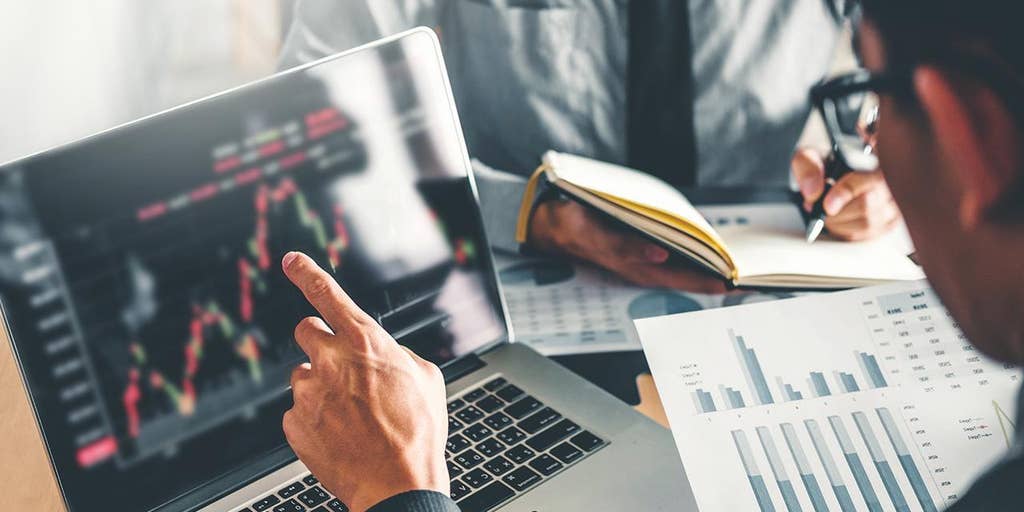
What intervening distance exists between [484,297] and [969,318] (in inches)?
17.3

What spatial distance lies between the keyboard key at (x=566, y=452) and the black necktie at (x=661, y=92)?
64 centimetres

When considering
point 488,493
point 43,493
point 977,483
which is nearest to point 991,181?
point 977,483

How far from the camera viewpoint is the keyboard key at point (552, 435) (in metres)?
0.74

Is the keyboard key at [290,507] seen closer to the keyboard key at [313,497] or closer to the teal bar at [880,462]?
the keyboard key at [313,497]

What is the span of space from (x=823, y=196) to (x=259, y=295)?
24.5 inches

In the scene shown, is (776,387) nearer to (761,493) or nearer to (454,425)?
(761,493)

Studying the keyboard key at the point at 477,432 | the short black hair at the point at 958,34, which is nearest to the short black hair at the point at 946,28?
the short black hair at the point at 958,34

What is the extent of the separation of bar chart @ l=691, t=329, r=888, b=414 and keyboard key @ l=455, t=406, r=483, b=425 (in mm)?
179

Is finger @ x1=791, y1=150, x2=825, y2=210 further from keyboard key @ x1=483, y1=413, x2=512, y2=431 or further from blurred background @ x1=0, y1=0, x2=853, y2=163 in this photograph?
keyboard key @ x1=483, y1=413, x2=512, y2=431

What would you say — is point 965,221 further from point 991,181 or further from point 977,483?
point 977,483

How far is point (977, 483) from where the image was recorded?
1.65ft

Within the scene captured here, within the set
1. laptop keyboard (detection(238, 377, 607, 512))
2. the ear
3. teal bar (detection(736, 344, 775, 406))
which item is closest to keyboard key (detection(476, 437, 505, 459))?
laptop keyboard (detection(238, 377, 607, 512))

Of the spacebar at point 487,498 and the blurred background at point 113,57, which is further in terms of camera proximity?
the blurred background at point 113,57

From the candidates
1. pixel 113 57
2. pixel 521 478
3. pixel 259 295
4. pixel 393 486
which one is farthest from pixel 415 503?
pixel 113 57
